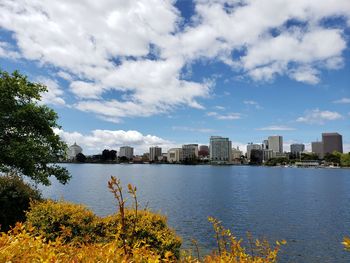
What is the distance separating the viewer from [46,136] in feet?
66.7

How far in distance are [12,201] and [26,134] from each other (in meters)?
7.33

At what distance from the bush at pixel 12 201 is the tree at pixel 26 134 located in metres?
4.42

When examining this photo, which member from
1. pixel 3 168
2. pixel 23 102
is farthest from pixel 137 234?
pixel 23 102

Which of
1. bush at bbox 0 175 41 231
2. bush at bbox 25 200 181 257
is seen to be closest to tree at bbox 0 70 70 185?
bush at bbox 0 175 41 231

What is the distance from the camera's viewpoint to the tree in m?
18.4

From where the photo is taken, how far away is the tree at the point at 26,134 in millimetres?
18375

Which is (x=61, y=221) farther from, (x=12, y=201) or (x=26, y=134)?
(x=26, y=134)

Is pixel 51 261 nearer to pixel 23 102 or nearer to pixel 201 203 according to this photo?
pixel 23 102

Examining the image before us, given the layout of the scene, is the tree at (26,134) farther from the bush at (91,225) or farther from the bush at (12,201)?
the bush at (91,225)

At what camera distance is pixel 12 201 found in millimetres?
13406

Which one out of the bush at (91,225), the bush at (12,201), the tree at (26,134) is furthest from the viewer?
the tree at (26,134)

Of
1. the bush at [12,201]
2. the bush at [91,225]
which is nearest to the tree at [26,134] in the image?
the bush at [12,201]

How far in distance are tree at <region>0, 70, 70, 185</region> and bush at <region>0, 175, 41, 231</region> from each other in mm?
4415

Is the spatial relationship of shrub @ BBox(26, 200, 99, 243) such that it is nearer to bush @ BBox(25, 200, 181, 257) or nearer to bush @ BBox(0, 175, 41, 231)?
bush @ BBox(25, 200, 181, 257)
